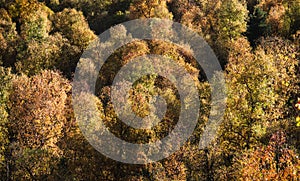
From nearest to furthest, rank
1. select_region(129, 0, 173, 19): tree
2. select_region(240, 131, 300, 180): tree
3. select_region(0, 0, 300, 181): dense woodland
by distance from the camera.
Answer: select_region(240, 131, 300, 180): tree
select_region(0, 0, 300, 181): dense woodland
select_region(129, 0, 173, 19): tree

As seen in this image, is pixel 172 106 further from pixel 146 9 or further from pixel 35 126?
pixel 146 9

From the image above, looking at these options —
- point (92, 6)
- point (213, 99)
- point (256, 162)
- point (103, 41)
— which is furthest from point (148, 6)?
point (256, 162)

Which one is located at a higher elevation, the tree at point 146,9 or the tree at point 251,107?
the tree at point 146,9

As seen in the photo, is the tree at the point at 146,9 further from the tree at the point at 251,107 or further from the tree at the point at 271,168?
the tree at the point at 271,168

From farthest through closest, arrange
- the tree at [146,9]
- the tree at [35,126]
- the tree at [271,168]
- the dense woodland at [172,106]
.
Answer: the tree at [146,9], the tree at [35,126], the dense woodland at [172,106], the tree at [271,168]

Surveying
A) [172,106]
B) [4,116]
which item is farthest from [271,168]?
[4,116]

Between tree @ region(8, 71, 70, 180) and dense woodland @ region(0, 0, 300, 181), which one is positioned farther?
tree @ region(8, 71, 70, 180)

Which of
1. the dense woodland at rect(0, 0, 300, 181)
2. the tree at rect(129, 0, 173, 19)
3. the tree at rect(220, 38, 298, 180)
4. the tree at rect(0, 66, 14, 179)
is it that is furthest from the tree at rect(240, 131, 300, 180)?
the tree at rect(129, 0, 173, 19)

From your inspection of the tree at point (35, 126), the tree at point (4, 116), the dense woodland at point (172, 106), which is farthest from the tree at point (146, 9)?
the tree at point (4, 116)

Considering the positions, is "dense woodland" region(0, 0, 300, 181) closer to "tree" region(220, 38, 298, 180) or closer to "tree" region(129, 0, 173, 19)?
"tree" region(220, 38, 298, 180)
